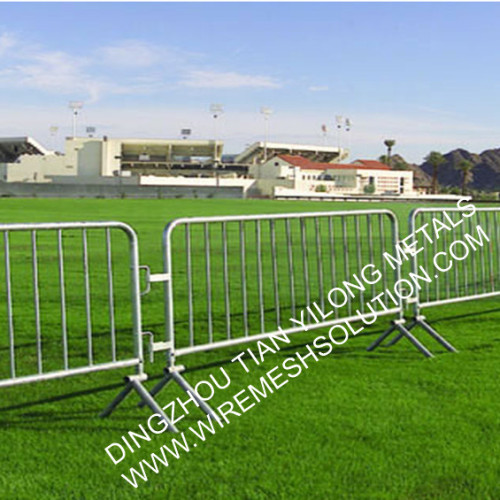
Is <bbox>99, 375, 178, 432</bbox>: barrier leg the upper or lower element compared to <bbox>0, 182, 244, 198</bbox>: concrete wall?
lower

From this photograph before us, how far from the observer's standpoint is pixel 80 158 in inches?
5492

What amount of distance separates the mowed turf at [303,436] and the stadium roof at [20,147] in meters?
144

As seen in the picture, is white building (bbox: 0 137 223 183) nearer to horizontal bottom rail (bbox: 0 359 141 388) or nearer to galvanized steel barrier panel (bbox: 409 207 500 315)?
galvanized steel barrier panel (bbox: 409 207 500 315)

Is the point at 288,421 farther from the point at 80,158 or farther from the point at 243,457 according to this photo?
the point at 80,158

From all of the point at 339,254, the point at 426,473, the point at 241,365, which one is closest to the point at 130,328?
the point at 241,365

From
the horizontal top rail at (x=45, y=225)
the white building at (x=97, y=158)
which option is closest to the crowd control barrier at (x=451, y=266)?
the horizontal top rail at (x=45, y=225)

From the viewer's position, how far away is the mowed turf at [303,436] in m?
4.36

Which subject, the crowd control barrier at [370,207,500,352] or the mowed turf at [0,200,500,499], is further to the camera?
the crowd control barrier at [370,207,500,352]

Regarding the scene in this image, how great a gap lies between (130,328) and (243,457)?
4.39 metres

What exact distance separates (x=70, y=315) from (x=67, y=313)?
0.22 metres

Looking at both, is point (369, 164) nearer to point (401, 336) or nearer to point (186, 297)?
point (186, 297)

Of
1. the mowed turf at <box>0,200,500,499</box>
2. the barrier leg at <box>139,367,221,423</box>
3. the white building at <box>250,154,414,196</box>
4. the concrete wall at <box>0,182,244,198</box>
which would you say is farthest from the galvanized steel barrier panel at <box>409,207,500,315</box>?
the white building at <box>250,154,414,196</box>

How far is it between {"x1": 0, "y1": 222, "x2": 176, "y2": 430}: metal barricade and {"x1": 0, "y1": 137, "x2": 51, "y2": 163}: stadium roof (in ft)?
439

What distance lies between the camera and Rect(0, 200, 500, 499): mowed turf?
4359mm
